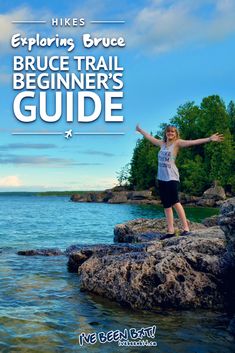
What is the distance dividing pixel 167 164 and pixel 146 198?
69.8m

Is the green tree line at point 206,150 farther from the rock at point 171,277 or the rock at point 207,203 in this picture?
the rock at point 171,277

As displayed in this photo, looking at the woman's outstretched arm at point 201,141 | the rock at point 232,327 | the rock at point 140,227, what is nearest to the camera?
the rock at point 232,327

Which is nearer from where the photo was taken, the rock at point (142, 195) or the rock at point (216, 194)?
the rock at point (216, 194)

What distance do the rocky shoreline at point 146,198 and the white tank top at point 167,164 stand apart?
5027 centimetres

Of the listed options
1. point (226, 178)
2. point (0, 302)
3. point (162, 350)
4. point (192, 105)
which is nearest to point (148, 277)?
point (162, 350)

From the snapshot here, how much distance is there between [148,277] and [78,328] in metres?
1.81

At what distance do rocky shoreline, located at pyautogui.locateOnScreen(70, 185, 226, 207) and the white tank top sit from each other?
50271 millimetres

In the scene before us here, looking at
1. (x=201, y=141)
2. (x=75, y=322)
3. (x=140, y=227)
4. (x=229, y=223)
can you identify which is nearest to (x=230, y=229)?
(x=229, y=223)

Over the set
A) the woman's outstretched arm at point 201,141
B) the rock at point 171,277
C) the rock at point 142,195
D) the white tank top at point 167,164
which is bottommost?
the rock at point 171,277

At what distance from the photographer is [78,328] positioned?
7.10 metres

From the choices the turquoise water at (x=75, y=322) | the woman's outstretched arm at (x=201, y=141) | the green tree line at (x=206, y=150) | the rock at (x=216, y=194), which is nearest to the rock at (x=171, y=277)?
the turquoise water at (x=75, y=322)

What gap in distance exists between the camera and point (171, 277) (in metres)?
8.29

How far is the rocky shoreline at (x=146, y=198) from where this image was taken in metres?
63.7

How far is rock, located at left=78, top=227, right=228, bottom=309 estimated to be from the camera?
818 cm
